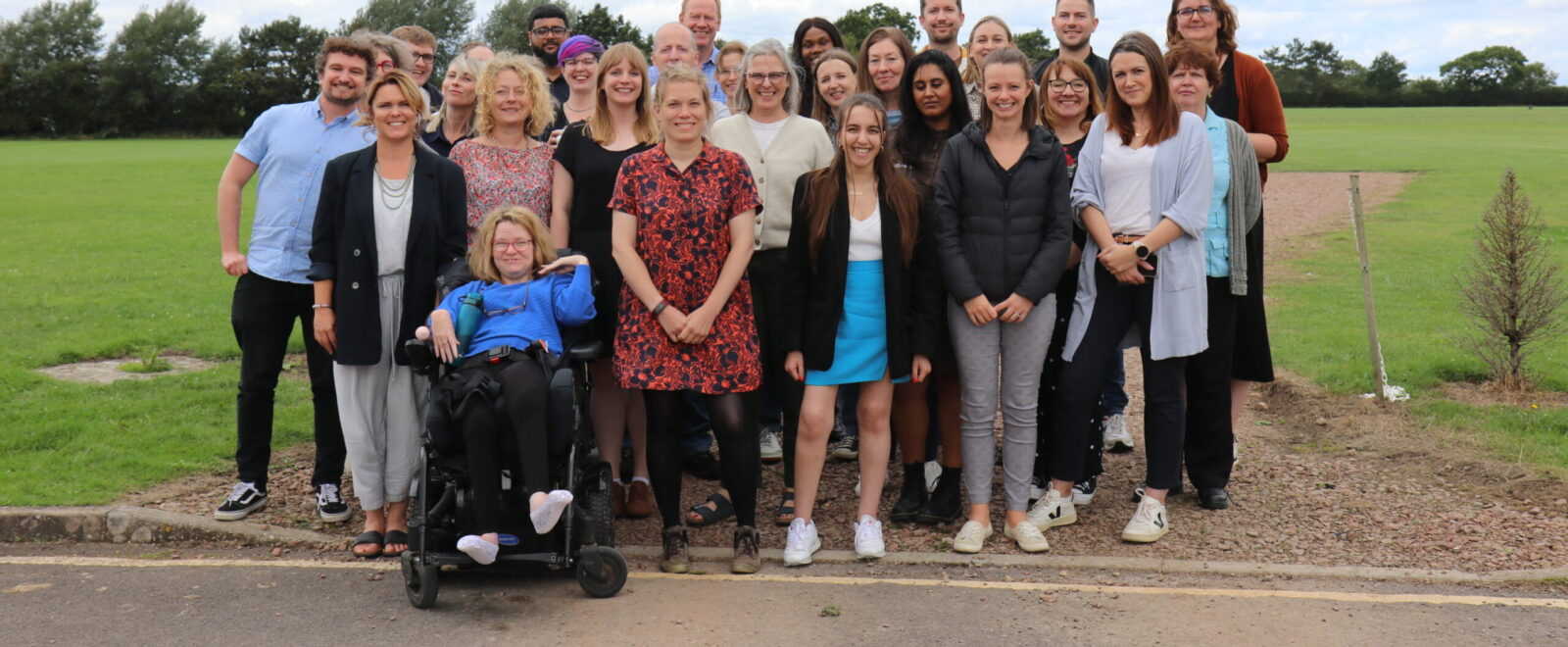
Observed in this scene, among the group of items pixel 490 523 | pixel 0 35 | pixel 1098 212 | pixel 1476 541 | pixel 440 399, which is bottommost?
pixel 1476 541

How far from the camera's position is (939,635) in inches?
181

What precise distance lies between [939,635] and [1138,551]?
1.42 meters

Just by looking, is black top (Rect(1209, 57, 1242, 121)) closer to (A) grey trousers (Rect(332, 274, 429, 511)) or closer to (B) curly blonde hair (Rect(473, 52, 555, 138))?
(B) curly blonde hair (Rect(473, 52, 555, 138))

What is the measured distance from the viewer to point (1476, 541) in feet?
18.4

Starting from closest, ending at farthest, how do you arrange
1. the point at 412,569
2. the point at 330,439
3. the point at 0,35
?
1. the point at 412,569
2. the point at 330,439
3. the point at 0,35

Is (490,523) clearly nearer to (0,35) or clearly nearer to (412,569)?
(412,569)

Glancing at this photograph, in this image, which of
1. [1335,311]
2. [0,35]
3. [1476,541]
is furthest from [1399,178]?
[0,35]

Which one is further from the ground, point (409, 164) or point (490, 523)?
point (409, 164)

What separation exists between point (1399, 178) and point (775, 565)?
29.6 m

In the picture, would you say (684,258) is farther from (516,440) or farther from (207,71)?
(207,71)

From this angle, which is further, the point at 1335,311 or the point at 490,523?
the point at 1335,311

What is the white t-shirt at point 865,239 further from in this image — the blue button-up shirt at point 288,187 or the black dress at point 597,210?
the blue button-up shirt at point 288,187

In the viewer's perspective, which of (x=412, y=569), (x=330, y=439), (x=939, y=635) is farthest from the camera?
(x=330, y=439)

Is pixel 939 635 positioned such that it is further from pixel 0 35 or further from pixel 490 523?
pixel 0 35
